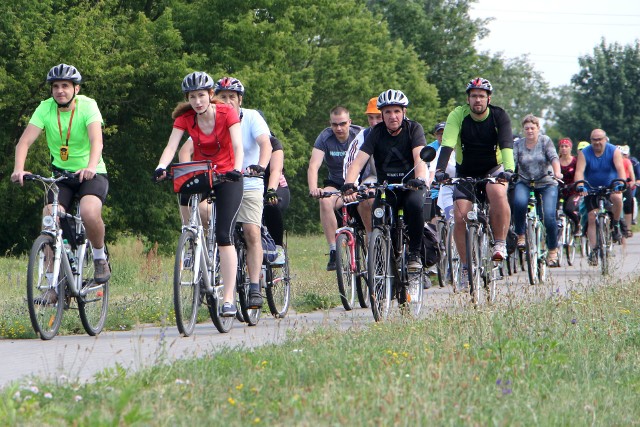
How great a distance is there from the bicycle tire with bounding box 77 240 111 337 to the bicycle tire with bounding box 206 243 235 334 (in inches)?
35.7

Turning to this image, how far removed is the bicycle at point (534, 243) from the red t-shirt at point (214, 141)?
5.55 metres

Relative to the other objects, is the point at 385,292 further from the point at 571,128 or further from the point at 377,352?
the point at 571,128

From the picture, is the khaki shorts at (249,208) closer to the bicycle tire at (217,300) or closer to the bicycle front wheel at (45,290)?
the bicycle tire at (217,300)

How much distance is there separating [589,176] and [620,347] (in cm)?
985

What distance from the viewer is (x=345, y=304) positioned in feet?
37.3

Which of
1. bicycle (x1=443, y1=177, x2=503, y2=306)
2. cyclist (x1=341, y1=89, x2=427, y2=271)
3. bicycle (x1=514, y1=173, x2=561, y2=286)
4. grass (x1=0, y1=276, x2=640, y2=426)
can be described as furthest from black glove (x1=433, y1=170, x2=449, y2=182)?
bicycle (x1=514, y1=173, x2=561, y2=286)

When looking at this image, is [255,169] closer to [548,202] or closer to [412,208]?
[412,208]

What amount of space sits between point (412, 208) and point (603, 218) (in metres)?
6.83

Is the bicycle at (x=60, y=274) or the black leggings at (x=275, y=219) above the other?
the black leggings at (x=275, y=219)

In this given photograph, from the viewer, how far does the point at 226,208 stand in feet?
30.3

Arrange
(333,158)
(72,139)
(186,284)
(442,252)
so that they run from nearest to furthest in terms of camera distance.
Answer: (186,284) → (72,139) → (333,158) → (442,252)

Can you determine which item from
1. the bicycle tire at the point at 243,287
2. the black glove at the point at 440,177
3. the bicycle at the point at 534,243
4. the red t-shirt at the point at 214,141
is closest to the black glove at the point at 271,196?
the bicycle tire at the point at 243,287

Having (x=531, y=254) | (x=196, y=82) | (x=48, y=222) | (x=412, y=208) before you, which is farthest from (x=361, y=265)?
(x=48, y=222)

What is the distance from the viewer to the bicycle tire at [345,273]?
1121 cm
